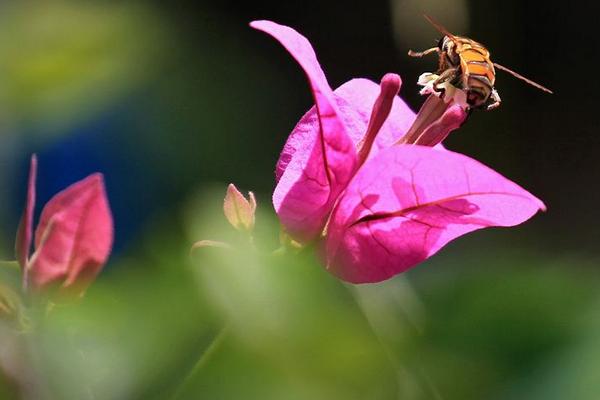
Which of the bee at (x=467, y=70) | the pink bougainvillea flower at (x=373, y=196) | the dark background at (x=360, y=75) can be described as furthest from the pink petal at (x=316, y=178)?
the dark background at (x=360, y=75)

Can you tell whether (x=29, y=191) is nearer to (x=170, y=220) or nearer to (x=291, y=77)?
(x=170, y=220)

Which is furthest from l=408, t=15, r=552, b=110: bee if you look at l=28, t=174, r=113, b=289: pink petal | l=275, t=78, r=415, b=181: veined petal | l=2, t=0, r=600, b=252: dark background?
l=2, t=0, r=600, b=252: dark background

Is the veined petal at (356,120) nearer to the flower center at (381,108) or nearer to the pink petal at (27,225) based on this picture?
the flower center at (381,108)

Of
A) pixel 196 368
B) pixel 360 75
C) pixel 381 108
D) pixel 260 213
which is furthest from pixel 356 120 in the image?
pixel 360 75

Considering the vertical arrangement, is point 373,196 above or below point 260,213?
above

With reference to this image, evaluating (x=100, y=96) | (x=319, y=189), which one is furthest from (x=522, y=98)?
(x=319, y=189)

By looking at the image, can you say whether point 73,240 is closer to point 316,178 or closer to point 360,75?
point 316,178
